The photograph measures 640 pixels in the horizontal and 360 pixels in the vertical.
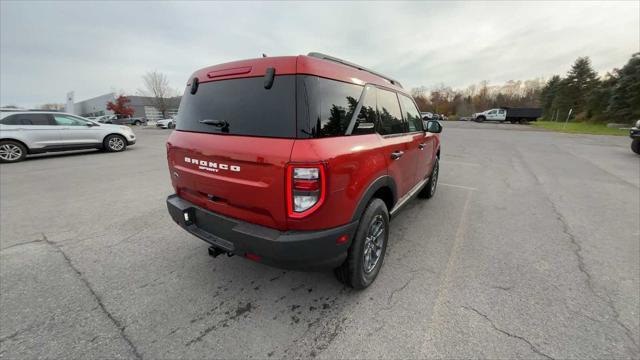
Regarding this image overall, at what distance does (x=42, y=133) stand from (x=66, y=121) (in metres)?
0.78

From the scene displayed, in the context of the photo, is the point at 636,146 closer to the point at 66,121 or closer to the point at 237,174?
the point at 237,174

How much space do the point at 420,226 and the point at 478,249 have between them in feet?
2.67

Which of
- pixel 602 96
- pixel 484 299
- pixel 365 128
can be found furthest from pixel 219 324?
pixel 602 96

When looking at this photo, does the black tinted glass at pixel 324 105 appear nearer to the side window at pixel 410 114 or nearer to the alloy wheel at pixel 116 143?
the side window at pixel 410 114

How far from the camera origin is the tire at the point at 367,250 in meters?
2.21

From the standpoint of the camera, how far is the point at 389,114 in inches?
114

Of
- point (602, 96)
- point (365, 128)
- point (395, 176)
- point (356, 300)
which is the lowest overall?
point (356, 300)

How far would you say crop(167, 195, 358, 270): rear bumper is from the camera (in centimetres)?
182

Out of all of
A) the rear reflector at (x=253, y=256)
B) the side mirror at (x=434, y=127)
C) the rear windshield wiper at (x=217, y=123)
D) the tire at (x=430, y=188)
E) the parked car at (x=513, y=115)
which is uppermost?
the parked car at (x=513, y=115)

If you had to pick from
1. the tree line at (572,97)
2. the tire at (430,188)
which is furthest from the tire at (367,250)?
the tree line at (572,97)

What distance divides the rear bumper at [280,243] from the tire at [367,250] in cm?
14

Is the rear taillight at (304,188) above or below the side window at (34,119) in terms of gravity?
below

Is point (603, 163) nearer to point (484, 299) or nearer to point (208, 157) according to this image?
point (484, 299)

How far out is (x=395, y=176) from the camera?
2793mm
